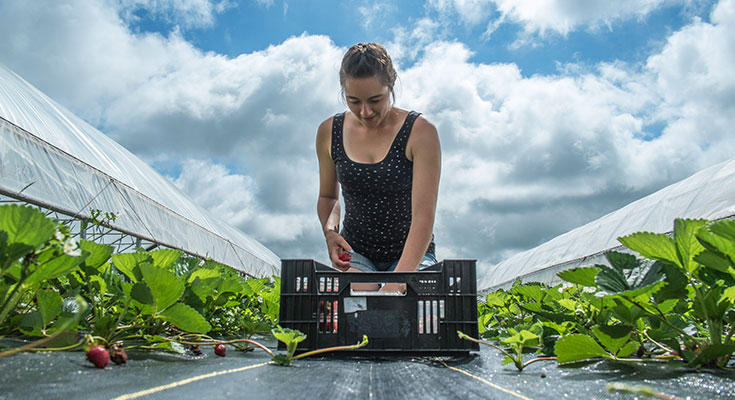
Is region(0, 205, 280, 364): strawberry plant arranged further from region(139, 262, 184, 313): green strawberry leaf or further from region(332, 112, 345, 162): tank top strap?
region(332, 112, 345, 162): tank top strap

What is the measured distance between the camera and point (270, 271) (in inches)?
810

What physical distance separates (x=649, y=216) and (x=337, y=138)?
11.7 meters

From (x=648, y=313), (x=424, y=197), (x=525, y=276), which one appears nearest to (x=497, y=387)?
(x=648, y=313)

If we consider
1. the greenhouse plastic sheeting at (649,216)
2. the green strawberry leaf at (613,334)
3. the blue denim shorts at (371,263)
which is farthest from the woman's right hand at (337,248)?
the greenhouse plastic sheeting at (649,216)

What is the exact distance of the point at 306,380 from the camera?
3.24 feet

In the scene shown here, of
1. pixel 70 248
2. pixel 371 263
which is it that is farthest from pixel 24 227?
pixel 371 263

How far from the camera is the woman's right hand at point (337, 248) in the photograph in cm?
228

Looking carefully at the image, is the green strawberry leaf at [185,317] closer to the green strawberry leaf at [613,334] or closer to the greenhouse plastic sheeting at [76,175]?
the green strawberry leaf at [613,334]

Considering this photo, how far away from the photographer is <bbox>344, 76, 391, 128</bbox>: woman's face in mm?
2227

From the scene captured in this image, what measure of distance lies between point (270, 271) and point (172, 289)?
20.0m

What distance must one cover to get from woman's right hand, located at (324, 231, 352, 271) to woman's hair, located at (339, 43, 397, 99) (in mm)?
736

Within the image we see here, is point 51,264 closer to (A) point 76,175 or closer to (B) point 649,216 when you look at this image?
(A) point 76,175

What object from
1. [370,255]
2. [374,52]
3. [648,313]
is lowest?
[648,313]

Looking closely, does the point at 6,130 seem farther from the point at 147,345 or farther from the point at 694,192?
the point at 694,192
